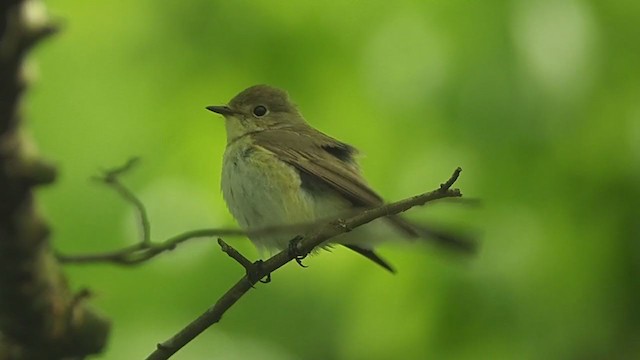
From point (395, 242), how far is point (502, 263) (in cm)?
42

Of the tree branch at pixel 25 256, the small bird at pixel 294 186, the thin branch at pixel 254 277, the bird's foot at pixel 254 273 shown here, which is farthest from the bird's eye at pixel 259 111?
the tree branch at pixel 25 256

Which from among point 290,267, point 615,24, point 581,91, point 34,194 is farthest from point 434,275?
point 34,194

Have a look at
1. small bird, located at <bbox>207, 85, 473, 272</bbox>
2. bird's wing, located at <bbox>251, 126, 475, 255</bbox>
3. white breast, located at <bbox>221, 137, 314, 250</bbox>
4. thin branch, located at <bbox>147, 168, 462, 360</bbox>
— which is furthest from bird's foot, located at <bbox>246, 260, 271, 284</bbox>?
white breast, located at <bbox>221, 137, 314, 250</bbox>

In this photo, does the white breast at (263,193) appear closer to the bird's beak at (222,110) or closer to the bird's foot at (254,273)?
the bird's beak at (222,110)

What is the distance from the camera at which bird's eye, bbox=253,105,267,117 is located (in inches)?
196

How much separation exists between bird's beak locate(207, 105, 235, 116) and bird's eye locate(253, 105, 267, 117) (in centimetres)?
37

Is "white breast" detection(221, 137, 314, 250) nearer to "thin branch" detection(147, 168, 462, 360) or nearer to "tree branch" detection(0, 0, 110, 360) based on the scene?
"thin branch" detection(147, 168, 462, 360)

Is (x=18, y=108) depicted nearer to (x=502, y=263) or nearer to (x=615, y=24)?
(x=502, y=263)

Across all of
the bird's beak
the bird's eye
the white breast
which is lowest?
the white breast

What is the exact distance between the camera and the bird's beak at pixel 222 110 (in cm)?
439

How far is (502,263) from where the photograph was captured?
3.92m

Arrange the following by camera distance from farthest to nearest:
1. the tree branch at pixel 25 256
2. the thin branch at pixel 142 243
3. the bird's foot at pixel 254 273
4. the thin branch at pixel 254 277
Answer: the bird's foot at pixel 254 273
the thin branch at pixel 254 277
the thin branch at pixel 142 243
the tree branch at pixel 25 256

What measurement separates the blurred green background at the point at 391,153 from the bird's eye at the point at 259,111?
1.57 feet

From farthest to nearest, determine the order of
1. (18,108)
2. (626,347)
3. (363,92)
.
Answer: (363,92) → (626,347) → (18,108)
